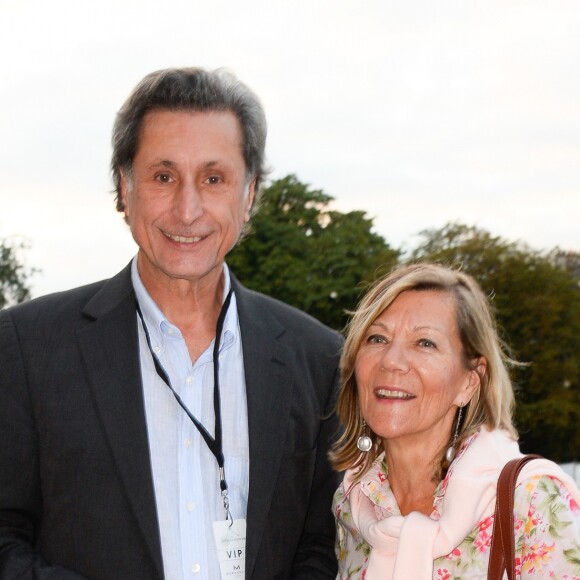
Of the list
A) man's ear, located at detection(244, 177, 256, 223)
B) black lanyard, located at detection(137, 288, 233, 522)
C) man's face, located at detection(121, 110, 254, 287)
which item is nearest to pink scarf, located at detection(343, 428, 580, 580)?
black lanyard, located at detection(137, 288, 233, 522)

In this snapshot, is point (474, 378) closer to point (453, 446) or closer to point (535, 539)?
point (453, 446)

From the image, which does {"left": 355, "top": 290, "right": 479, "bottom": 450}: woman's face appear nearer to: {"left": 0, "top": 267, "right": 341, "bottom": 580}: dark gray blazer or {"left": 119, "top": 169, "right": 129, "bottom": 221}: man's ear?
{"left": 0, "top": 267, "right": 341, "bottom": 580}: dark gray blazer

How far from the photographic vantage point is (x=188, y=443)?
4309mm

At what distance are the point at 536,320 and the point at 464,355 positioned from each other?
4297 centimetres

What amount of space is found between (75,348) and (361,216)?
53069 mm

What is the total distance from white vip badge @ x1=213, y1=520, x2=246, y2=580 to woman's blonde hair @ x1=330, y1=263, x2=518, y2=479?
2.03 feet

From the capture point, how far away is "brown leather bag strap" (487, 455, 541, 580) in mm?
3814

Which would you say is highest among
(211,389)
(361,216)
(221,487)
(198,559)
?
(361,216)

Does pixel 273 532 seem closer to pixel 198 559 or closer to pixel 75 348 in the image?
pixel 198 559

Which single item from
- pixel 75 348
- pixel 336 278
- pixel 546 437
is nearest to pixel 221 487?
pixel 75 348

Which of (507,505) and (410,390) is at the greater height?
(410,390)

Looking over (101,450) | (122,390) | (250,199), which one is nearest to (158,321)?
(122,390)

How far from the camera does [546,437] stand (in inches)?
1750

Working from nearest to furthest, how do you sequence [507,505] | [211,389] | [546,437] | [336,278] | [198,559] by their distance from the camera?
[507,505] < [198,559] < [211,389] < [546,437] < [336,278]
